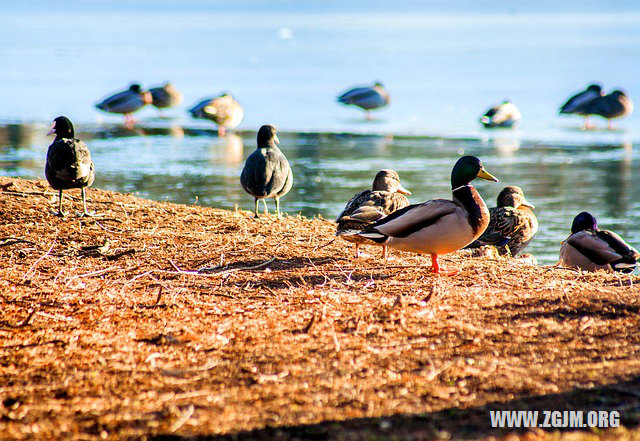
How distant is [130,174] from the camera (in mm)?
13023

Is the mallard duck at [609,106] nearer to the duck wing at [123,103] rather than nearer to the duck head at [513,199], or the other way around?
the duck head at [513,199]

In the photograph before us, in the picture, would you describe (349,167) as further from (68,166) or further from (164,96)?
(164,96)

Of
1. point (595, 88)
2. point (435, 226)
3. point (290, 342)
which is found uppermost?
point (595, 88)

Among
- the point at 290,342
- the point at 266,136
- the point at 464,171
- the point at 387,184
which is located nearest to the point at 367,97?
the point at 266,136

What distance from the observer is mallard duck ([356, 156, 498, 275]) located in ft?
19.9

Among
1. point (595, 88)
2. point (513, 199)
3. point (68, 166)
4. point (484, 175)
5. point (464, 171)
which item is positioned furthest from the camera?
point (595, 88)

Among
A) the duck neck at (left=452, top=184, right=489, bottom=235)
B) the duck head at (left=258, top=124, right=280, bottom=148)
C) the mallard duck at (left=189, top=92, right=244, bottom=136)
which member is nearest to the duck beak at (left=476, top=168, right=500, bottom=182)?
the duck neck at (left=452, top=184, right=489, bottom=235)

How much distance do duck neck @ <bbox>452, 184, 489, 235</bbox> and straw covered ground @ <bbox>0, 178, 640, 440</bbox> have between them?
0.36m

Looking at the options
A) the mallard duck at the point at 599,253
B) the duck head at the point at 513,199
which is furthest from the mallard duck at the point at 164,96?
the mallard duck at the point at 599,253

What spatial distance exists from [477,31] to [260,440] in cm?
5457

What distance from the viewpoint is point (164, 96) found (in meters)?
22.9

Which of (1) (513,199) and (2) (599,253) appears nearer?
(2) (599,253)

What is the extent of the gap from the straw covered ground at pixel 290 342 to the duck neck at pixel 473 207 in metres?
0.36

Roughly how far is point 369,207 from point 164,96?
16871 mm
